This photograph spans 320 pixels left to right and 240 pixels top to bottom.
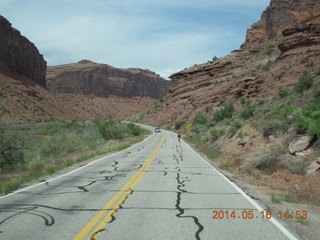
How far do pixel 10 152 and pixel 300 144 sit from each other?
14007mm

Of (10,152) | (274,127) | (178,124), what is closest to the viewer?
(274,127)

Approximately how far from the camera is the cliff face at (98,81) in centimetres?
15738

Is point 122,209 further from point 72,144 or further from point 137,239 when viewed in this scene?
point 72,144

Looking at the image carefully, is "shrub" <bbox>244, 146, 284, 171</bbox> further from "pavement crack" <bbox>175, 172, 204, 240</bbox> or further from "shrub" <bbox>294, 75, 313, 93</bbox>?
"shrub" <bbox>294, 75, 313, 93</bbox>

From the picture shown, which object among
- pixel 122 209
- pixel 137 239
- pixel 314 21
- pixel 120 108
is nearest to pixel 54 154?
pixel 122 209

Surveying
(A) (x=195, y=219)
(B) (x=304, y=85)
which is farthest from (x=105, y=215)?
(B) (x=304, y=85)

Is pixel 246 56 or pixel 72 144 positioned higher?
pixel 246 56

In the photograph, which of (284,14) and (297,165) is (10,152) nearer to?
(297,165)

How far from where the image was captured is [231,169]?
48.9ft

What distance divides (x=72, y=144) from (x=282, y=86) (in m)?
30.8

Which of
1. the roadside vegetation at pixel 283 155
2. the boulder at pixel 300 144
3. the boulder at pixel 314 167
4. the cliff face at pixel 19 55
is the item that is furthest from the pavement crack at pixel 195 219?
the cliff face at pixel 19 55

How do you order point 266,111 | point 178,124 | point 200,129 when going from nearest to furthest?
point 266,111
point 200,129
point 178,124

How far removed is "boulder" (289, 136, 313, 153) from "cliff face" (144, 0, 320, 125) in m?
31.3

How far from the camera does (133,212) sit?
22.8ft
